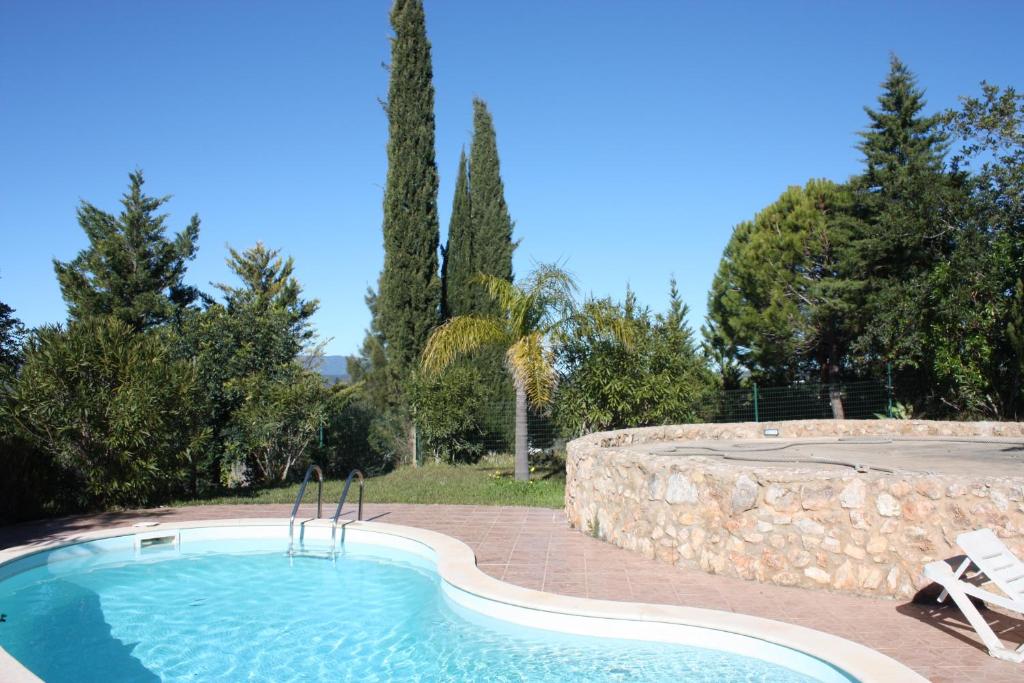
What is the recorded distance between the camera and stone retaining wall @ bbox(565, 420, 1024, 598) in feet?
17.4

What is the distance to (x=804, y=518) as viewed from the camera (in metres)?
5.77

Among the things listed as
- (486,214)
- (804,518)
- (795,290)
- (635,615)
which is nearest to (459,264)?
(486,214)

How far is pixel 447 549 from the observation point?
7410 mm

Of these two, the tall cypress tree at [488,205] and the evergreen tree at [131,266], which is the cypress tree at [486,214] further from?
the evergreen tree at [131,266]

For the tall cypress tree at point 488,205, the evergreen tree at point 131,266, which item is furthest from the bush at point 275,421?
Result: the evergreen tree at point 131,266

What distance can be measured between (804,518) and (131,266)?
21.4 m

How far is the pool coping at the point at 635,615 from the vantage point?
3.91 m

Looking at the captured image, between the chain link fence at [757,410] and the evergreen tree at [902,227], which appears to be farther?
the evergreen tree at [902,227]

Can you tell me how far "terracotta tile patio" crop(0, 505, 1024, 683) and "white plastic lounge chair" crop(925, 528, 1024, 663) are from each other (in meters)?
0.12

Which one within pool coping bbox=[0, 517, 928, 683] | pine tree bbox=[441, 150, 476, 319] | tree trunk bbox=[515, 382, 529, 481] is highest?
pine tree bbox=[441, 150, 476, 319]

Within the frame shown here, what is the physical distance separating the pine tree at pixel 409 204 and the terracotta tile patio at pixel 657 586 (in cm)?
945

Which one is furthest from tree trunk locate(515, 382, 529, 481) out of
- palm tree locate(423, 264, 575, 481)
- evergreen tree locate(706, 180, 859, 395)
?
evergreen tree locate(706, 180, 859, 395)

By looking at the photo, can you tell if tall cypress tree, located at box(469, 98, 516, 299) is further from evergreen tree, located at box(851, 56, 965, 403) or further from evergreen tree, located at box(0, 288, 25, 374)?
evergreen tree, located at box(0, 288, 25, 374)

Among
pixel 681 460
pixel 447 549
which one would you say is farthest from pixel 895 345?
pixel 447 549
